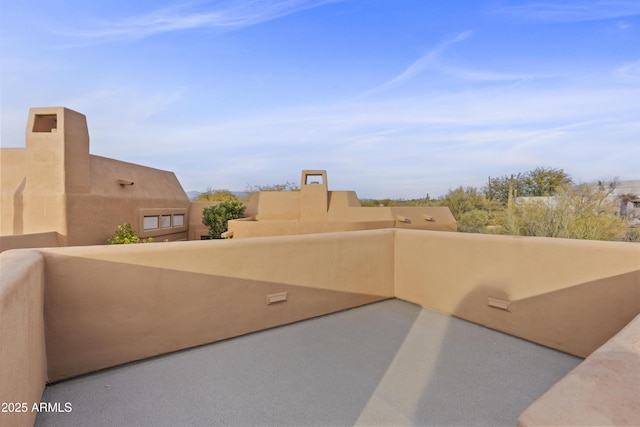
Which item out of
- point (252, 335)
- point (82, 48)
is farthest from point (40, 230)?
point (252, 335)

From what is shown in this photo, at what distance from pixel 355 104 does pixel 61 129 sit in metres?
13.1

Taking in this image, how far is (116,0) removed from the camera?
6273mm

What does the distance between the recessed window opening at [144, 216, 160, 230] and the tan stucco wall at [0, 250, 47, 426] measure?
14083mm

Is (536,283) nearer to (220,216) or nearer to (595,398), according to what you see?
(595,398)

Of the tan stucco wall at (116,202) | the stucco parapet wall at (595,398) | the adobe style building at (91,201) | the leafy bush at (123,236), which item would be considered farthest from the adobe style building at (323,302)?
the leafy bush at (123,236)

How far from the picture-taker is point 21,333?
5.78 feet

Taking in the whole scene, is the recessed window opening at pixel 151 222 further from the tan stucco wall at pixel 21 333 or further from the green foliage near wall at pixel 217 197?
the tan stucco wall at pixel 21 333

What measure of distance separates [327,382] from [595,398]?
214 centimetres

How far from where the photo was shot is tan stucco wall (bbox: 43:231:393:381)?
2.73 m

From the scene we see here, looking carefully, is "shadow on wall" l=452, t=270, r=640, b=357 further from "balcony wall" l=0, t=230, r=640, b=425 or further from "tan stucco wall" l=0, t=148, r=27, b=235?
"tan stucco wall" l=0, t=148, r=27, b=235

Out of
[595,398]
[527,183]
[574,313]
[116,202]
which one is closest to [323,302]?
[574,313]

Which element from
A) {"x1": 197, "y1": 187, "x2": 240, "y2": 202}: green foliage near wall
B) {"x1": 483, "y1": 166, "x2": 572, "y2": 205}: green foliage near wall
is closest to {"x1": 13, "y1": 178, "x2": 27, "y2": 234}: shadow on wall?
{"x1": 197, "y1": 187, "x2": 240, "y2": 202}: green foliage near wall

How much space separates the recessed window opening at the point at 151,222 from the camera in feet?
49.3

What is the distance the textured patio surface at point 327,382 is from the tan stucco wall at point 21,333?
→ 41cm
